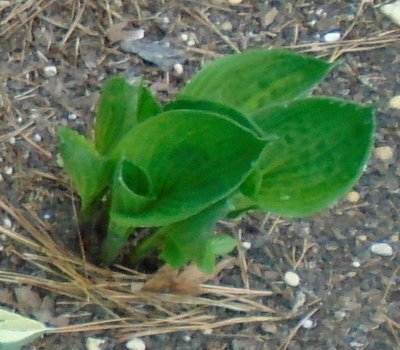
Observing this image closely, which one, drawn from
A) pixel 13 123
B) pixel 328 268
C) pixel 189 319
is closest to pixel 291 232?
pixel 328 268

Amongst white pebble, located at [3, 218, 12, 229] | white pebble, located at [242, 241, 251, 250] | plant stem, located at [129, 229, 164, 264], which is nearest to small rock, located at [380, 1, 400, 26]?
white pebble, located at [242, 241, 251, 250]

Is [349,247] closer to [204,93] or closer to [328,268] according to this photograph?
[328,268]

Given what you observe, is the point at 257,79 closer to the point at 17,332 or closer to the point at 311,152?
the point at 311,152

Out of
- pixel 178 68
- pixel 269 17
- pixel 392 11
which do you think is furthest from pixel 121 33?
pixel 392 11

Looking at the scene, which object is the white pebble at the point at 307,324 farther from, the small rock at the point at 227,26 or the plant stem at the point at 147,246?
the small rock at the point at 227,26

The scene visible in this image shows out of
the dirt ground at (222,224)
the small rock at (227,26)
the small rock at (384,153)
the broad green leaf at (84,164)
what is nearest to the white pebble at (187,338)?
the dirt ground at (222,224)

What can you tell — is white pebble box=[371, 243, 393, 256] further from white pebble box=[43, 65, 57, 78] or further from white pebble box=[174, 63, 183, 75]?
white pebble box=[43, 65, 57, 78]
